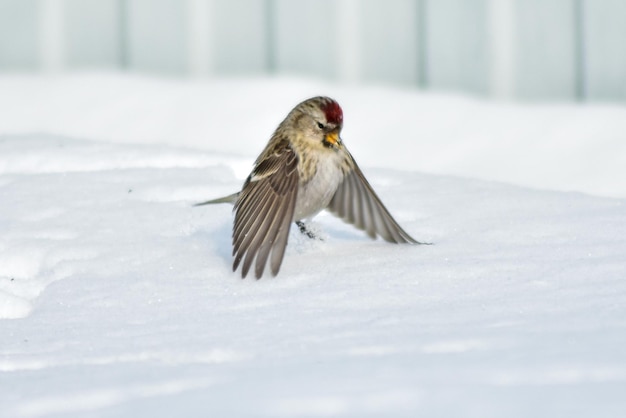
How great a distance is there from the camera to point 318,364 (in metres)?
2.22

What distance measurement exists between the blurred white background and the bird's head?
8.36ft

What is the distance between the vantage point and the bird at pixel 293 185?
3.12 metres

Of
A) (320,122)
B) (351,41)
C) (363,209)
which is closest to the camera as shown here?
(320,122)

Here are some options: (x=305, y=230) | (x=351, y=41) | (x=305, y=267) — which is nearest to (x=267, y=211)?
(x=305, y=267)

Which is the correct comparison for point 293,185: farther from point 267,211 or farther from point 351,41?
point 351,41

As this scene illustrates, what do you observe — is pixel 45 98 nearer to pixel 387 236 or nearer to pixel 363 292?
pixel 387 236

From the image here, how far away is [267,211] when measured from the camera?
3158 millimetres

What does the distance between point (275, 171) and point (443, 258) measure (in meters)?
0.56

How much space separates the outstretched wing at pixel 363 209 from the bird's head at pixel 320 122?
179 mm

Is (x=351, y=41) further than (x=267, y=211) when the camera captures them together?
Yes

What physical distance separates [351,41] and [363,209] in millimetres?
2487

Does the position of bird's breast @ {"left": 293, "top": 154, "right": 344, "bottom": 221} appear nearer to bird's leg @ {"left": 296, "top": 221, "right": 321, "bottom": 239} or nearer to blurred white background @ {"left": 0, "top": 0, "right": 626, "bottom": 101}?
bird's leg @ {"left": 296, "top": 221, "right": 321, "bottom": 239}

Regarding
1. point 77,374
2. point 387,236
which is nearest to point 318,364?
point 77,374

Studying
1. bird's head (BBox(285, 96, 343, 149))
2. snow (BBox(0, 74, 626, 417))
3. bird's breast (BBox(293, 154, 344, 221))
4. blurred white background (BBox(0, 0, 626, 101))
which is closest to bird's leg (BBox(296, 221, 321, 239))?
snow (BBox(0, 74, 626, 417))
